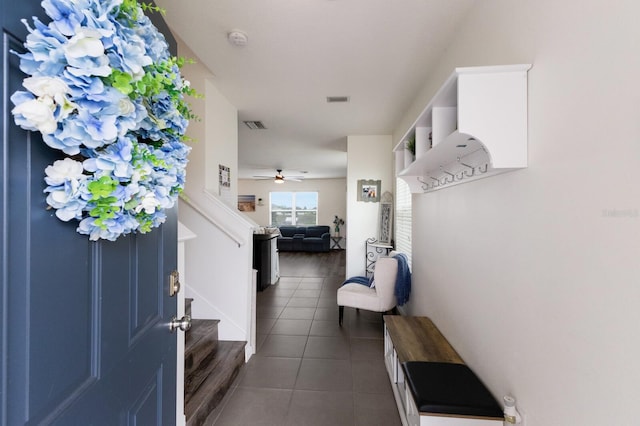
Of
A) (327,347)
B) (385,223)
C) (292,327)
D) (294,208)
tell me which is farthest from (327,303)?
(294,208)

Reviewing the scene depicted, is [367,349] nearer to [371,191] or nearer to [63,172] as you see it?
[371,191]

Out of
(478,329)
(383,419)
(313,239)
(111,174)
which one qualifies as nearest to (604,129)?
(478,329)

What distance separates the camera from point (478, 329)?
5.06 feet

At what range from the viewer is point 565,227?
94 centimetres

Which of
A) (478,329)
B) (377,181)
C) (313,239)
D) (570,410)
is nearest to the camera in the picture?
(570,410)

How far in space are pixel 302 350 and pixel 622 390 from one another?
8.21 feet

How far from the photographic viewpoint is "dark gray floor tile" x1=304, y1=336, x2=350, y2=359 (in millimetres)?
2756

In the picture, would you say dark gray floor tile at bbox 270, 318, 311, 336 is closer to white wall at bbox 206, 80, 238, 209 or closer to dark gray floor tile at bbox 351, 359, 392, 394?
dark gray floor tile at bbox 351, 359, 392, 394

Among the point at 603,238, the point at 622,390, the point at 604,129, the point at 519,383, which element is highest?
the point at 604,129

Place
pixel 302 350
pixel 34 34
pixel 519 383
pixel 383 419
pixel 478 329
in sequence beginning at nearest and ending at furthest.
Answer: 1. pixel 34 34
2. pixel 519 383
3. pixel 478 329
4. pixel 383 419
5. pixel 302 350

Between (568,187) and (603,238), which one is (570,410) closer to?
(603,238)

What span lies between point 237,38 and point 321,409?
2.69 m

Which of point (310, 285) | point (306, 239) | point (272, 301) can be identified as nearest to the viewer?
point (272, 301)

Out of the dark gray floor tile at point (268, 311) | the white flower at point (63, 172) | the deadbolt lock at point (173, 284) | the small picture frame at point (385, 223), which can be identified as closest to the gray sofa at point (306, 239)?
the small picture frame at point (385, 223)
